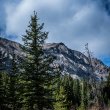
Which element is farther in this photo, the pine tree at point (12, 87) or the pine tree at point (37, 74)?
the pine tree at point (12, 87)

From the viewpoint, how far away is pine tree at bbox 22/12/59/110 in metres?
34.7

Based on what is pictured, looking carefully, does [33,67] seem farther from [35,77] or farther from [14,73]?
[14,73]

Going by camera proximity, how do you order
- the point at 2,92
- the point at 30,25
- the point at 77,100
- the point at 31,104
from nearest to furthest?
the point at 31,104
the point at 30,25
the point at 2,92
the point at 77,100

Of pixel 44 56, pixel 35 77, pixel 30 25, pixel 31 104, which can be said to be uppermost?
pixel 30 25

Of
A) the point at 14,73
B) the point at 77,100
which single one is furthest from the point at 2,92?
the point at 77,100

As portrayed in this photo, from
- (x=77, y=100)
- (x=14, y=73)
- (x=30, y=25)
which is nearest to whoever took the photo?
(x=30, y=25)

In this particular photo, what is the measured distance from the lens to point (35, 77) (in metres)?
34.9

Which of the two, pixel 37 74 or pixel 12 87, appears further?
pixel 12 87

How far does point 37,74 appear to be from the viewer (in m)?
35.1

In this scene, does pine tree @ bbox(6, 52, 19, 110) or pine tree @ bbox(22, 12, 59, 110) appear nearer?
pine tree @ bbox(22, 12, 59, 110)

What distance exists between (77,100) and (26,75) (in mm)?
98001

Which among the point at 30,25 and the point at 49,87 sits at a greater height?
the point at 30,25

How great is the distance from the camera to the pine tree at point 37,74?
1364 inches

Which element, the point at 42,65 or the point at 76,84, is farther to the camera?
the point at 76,84
